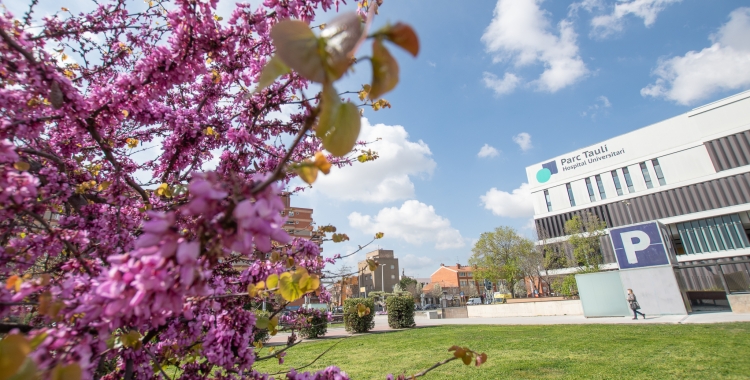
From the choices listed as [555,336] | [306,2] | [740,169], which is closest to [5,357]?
[306,2]

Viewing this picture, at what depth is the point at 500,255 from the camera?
117ft

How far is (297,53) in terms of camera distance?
0.55 metres

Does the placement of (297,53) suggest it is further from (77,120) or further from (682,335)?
(682,335)

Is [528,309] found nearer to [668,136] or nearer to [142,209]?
[142,209]

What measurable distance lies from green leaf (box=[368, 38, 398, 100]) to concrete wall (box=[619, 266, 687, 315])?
654 inches

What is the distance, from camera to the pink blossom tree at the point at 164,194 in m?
0.62

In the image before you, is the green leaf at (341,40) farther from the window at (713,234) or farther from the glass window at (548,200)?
the glass window at (548,200)

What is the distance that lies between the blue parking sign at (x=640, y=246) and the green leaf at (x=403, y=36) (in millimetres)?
16726

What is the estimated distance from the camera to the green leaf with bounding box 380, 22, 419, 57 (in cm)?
54

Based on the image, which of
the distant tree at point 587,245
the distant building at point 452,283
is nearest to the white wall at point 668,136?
the distant tree at point 587,245

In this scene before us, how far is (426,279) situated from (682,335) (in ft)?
257

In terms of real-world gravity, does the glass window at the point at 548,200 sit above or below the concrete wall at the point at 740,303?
above

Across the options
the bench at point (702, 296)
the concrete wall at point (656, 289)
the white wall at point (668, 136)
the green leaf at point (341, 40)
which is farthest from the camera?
the white wall at point (668, 136)

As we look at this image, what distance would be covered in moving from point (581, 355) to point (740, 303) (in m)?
10.4
